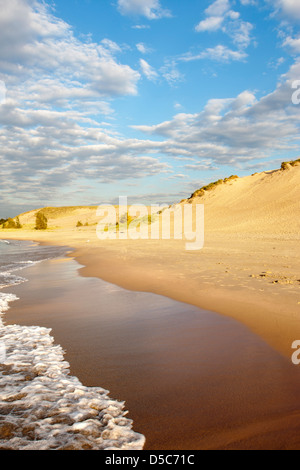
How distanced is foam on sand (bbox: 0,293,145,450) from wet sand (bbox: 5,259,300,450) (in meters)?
0.17

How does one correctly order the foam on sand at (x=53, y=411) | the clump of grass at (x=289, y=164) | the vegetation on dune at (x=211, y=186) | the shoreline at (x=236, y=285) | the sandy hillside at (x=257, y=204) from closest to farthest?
the foam on sand at (x=53, y=411) < the shoreline at (x=236, y=285) < the sandy hillside at (x=257, y=204) < the clump of grass at (x=289, y=164) < the vegetation on dune at (x=211, y=186)

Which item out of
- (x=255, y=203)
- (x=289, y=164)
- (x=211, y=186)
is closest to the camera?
(x=255, y=203)

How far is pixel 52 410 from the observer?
322cm

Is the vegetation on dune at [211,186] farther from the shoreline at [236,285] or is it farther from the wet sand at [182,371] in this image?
the wet sand at [182,371]

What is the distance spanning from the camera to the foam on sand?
270cm

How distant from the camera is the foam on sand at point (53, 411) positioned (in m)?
2.70

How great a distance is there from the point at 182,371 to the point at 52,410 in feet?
5.59

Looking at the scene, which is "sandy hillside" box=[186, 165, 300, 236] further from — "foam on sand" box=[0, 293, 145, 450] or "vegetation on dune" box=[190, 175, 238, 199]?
"foam on sand" box=[0, 293, 145, 450]

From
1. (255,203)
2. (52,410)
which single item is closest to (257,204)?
(255,203)

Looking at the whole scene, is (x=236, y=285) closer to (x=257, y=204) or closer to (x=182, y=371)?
(x=182, y=371)

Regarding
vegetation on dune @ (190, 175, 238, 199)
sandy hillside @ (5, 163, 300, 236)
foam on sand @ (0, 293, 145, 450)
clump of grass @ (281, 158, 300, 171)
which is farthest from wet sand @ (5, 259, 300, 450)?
vegetation on dune @ (190, 175, 238, 199)

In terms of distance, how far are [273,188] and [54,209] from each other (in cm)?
17312

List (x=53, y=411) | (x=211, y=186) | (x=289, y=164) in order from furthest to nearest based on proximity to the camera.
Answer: (x=211, y=186)
(x=289, y=164)
(x=53, y=411)

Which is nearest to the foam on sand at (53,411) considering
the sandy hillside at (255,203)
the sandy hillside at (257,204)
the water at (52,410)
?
the water at (52,410)
